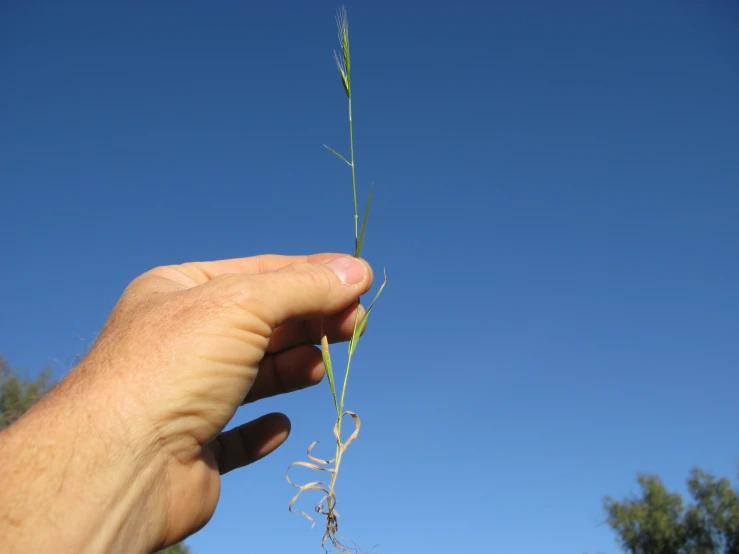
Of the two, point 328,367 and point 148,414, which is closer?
point 148,414

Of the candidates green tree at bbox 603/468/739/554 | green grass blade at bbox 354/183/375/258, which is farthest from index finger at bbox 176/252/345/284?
green tree at bbox 603/468/739/554

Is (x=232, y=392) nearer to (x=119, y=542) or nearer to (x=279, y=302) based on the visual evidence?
(x=279, y=302)

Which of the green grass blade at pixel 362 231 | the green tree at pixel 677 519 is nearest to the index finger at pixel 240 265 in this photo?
the green grass blade at pixel 362 231

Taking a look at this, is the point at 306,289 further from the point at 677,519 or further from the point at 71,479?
the point at 677,519

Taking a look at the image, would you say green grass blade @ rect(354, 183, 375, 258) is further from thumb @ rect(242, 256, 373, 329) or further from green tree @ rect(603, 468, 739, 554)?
green tree @ rect(603, 468, 739, 554)

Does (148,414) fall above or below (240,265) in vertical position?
below

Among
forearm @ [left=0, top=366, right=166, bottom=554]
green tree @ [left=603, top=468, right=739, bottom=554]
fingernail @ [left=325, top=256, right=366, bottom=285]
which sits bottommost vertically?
forearm @ [left=0, top=366, right=166, bottom=554]

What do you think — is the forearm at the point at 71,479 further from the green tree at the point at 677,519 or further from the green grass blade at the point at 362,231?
the green tree at the point at 677,519

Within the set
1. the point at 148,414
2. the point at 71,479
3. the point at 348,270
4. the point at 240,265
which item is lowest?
the point at 71,479

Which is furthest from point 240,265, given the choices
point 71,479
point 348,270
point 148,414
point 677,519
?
point 677,519
